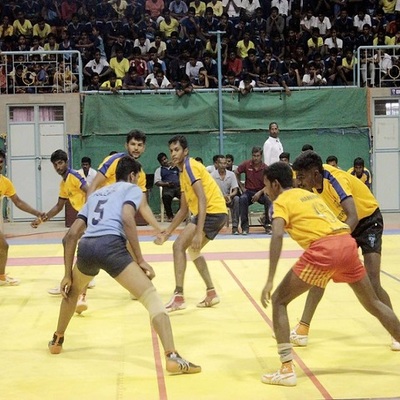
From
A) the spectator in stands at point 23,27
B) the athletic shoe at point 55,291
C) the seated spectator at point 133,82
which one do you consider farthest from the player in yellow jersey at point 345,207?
the spectator in stands at point 23,27

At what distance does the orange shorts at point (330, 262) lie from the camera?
5.98 m

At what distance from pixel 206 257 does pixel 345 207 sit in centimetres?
686

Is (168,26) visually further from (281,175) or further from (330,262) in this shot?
(330,262)

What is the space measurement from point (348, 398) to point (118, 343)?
2.64 m

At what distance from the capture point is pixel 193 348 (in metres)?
7.32

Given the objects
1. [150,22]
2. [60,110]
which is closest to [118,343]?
[60,110]

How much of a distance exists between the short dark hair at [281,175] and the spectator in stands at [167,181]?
1268cm

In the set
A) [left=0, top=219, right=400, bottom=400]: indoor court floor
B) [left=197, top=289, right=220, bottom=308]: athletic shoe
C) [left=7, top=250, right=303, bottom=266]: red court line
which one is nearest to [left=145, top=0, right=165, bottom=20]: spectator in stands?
[left=7, top=250, right=303, bottom=266]: red court line

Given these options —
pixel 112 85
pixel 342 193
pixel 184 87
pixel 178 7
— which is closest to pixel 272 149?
pixel 184 87

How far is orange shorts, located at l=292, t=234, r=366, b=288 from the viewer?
5.98 metres

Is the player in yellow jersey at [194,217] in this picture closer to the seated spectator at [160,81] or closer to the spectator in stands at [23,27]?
the seated spectator at [160,81]

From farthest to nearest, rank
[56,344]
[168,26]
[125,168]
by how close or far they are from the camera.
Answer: [168,26], [56,344], [125,168]

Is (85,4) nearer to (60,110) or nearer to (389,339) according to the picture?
(60,110)

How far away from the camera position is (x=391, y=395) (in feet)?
18.6
